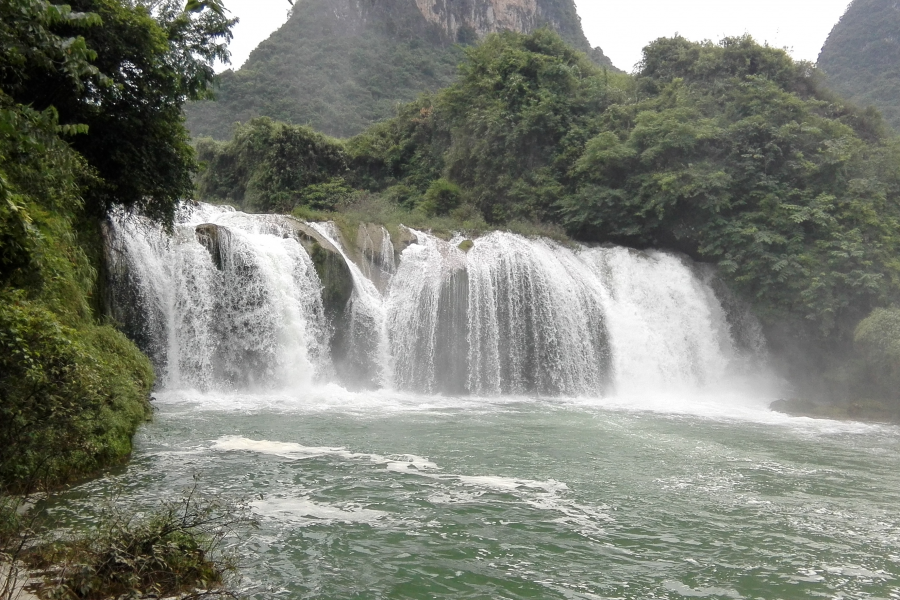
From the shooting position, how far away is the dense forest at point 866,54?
153 ft

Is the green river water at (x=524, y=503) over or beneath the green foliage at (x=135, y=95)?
beneath

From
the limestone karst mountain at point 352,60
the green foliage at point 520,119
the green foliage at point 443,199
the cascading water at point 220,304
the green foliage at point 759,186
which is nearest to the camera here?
the cascading water at point 220,304

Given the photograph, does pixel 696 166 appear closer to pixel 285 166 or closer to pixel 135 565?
pixel 285 166

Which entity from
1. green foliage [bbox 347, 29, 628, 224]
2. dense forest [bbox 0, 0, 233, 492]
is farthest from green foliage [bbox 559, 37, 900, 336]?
dense forest [bbox 0, 0, 233, 492]

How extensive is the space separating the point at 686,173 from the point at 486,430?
43.8 feet

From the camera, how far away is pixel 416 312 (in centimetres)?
1875

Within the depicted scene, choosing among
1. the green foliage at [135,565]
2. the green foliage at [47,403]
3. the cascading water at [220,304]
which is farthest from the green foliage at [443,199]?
the green foliage at [135,565]

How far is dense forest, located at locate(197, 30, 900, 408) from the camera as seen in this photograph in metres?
21.0

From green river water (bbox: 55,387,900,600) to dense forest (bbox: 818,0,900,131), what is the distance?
137 feet

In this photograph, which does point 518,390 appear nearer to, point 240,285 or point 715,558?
point 240,285

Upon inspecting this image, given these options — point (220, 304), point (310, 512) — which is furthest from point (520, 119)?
point (310, 512)

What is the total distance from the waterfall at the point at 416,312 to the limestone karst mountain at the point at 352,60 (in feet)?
86.0

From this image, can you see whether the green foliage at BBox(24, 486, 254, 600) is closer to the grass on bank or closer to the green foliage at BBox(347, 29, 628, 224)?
the grass on bank

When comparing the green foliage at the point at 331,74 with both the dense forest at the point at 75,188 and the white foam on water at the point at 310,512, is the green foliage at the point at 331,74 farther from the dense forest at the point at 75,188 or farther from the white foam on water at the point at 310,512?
the white foam on water at the point at 310,512
